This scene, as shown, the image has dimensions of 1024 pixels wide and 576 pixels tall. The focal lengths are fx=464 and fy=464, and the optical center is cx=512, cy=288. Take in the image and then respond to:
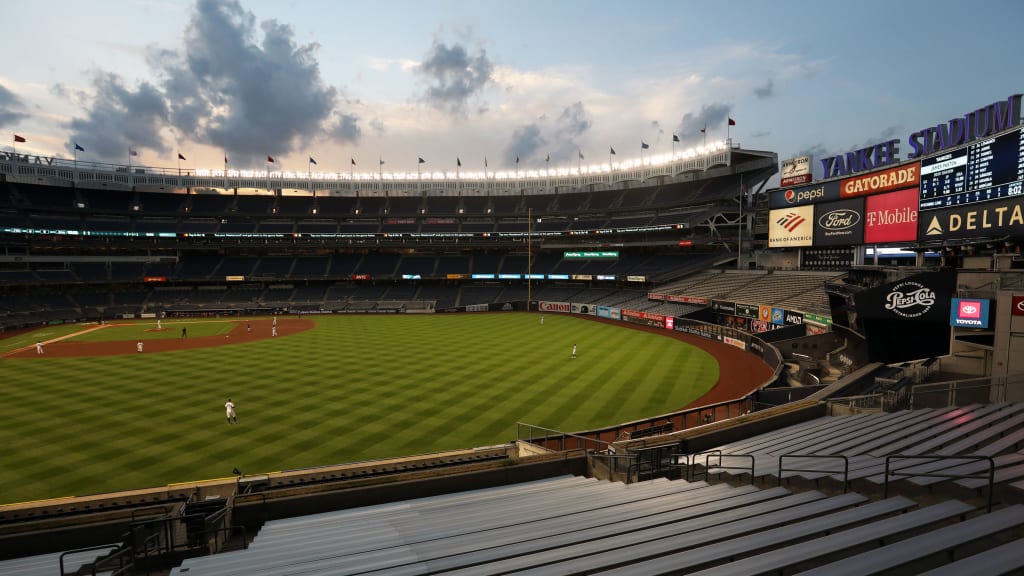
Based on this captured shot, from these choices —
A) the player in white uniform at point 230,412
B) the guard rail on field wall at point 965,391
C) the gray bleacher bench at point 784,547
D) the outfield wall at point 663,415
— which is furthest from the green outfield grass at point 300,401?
the gray bleacher bench at point 784,547

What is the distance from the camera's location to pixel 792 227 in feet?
137

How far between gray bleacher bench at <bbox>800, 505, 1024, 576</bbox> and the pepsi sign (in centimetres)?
1483

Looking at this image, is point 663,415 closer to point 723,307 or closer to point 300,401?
point 300,401

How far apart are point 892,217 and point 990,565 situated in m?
36.4

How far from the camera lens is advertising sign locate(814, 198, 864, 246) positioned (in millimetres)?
35312

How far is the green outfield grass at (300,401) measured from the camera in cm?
1728

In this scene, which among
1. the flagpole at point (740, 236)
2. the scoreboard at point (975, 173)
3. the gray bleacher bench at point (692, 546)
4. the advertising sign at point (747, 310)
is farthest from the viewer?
the flagpole at point (740, 236)

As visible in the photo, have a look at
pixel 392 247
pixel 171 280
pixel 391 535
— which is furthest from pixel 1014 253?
pixel 171 280

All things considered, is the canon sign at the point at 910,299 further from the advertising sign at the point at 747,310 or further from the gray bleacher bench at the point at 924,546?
the advertising sign at the point at 747,310

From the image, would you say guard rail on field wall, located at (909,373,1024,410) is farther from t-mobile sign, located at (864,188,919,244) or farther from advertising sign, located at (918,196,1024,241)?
t-mobile sign, located at (864,188,919,244)

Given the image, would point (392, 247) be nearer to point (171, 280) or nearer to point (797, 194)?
point (171, 280)

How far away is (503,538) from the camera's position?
7.20m

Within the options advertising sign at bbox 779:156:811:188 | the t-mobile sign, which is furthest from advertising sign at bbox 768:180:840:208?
the t-mobile sign

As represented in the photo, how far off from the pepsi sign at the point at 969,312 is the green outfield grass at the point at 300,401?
37.6 ft
